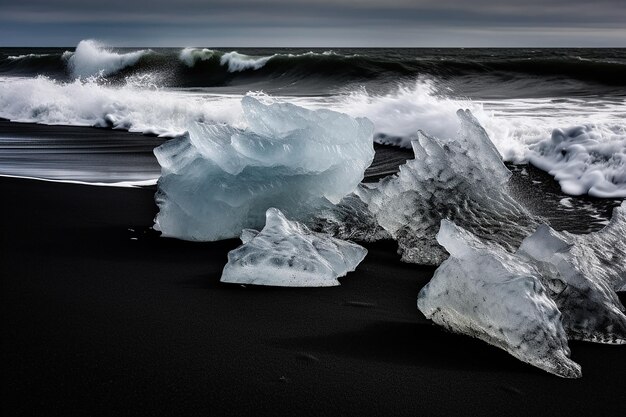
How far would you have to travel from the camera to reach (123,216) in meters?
4.43

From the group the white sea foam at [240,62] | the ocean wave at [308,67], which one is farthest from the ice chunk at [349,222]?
the white sea foam at [240,62]

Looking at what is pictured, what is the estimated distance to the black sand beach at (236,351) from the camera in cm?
198

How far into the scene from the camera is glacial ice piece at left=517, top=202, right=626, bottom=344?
2596mm

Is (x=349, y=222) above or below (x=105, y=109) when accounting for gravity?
above

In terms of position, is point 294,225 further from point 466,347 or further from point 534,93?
point 534,93

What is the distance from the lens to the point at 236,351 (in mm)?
2342

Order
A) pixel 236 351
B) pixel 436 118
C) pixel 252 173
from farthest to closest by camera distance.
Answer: pixel 436 118 < pixel 252 173 < pixel 236 351

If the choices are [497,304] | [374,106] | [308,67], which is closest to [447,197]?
[497,304]

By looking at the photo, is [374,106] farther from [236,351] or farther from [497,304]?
[236,351]

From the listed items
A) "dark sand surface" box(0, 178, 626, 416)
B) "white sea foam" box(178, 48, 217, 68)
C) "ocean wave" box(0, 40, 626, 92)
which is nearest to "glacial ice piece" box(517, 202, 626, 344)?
"dark sand surface" box(0, 178, 626, 416)

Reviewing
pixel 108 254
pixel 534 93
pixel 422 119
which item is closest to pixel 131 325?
pixel 108 254

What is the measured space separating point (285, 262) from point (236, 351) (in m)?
0.80

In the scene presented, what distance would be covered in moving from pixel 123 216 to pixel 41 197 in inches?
30.6

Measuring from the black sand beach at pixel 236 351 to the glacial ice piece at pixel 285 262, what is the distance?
0.06m
